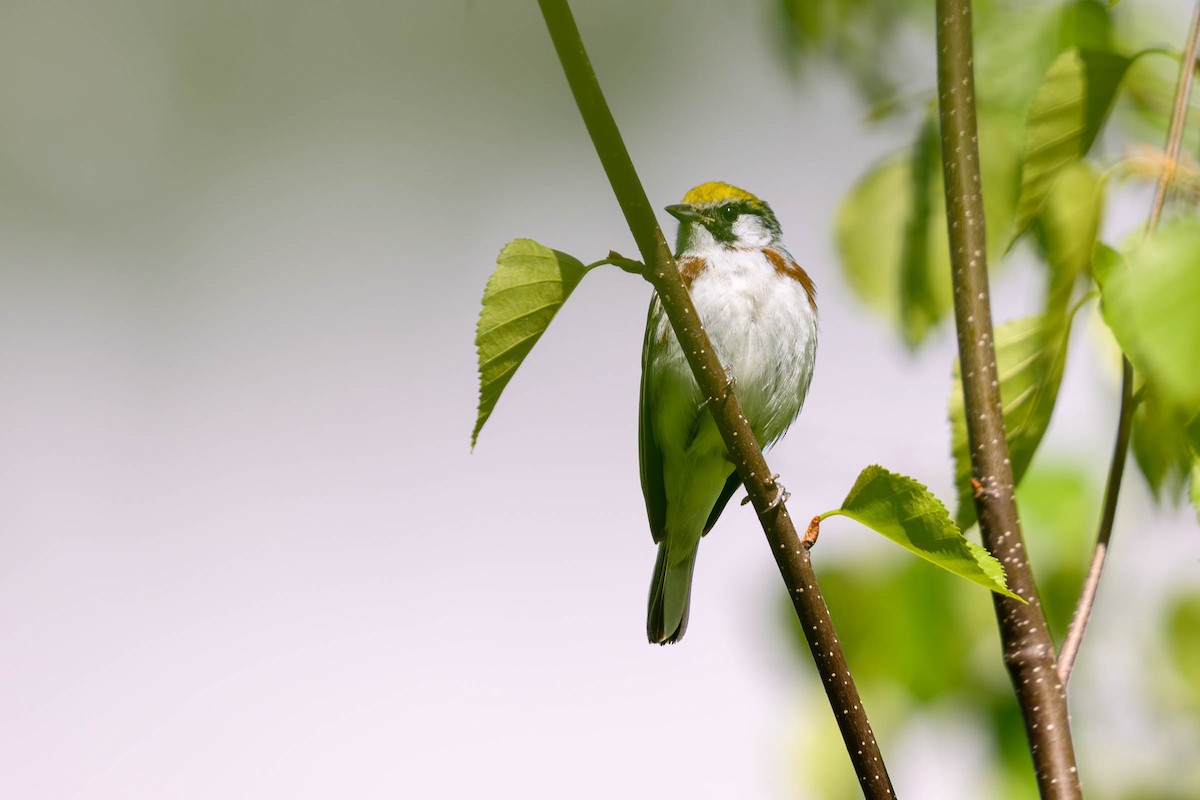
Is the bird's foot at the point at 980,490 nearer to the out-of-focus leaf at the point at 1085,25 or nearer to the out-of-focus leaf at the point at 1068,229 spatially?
the out-of-focus leaf at the point at 1068,229

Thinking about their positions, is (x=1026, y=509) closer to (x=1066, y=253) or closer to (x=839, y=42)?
(x=1066, y=253)

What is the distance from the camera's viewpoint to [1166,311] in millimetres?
1256

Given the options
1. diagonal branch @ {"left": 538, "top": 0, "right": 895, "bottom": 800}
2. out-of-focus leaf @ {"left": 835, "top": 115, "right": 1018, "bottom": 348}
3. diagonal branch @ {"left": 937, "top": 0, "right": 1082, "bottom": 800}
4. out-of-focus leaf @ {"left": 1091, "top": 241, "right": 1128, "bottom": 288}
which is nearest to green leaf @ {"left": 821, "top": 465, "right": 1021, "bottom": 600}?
diagonal branch @ {"left": 538, "top": 0, "right": 895, "bottom": 800}

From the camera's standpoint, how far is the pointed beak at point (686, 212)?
10.3ft

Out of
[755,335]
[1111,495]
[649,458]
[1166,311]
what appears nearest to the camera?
[1166,311]

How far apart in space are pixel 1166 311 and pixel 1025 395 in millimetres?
453

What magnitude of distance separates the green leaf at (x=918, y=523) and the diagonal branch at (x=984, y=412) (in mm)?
259

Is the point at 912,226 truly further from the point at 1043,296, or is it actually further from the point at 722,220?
the point at 722,220

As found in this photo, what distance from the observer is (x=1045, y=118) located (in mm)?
1698

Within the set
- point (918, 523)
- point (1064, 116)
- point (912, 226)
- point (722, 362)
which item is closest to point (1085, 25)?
point (1064, 116)

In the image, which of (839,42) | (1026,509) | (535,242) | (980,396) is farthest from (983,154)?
(535,242)

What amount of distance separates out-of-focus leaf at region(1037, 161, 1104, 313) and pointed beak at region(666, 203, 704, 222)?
1379 mm

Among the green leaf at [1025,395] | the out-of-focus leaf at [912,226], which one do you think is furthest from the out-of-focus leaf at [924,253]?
the green leaf at [1025,395]

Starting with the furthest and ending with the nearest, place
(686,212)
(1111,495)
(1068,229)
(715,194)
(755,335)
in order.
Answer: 1. (715,194)
2. (686,212)
3. (755,335)
4. (1068,229)
5. (1111,495)
